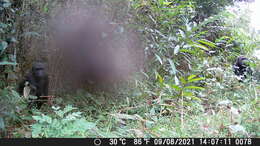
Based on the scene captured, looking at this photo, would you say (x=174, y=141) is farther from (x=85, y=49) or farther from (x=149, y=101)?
(x=85, y=49)

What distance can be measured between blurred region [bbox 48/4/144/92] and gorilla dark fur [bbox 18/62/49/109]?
2.2 inches

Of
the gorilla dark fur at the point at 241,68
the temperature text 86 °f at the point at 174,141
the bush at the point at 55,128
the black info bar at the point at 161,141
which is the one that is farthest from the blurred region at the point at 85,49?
the gorilla dark fur at the point at 241,68

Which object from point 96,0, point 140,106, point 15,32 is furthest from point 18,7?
point 140,106

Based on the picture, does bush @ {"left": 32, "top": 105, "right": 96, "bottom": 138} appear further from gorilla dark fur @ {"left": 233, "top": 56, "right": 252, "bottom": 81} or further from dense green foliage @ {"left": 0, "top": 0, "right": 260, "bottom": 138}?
gorilla dark fur @ {"left": 233, "top": 56, "right": 252, "bottom": 81}

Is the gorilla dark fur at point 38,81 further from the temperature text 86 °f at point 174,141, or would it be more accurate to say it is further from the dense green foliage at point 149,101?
the temperature text 86 °f at point 174,141

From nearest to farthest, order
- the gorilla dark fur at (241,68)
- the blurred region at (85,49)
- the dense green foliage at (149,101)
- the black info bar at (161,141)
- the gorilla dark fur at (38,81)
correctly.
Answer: the black info bar at (161,141)
the dense green foliage at (149,101)
the gorilla dark fur at (38,81)
the blurred region at (85,49)
the gorilla dark fur at (241,68)

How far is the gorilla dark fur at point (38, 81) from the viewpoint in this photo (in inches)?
63.2

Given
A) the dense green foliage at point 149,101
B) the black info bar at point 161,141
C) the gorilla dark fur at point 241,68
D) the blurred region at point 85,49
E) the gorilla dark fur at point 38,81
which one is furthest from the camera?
the gorilla dark fur at point 241,68

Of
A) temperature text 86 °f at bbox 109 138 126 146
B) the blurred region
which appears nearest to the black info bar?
temperature text 86 °f at bbox 109 138 126 146

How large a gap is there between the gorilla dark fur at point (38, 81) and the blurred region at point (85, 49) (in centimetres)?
6

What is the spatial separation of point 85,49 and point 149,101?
0.75 m

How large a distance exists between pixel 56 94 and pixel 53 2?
788 millimetres

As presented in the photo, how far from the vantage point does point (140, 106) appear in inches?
69.7

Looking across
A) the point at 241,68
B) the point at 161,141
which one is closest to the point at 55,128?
the point at 161,141
